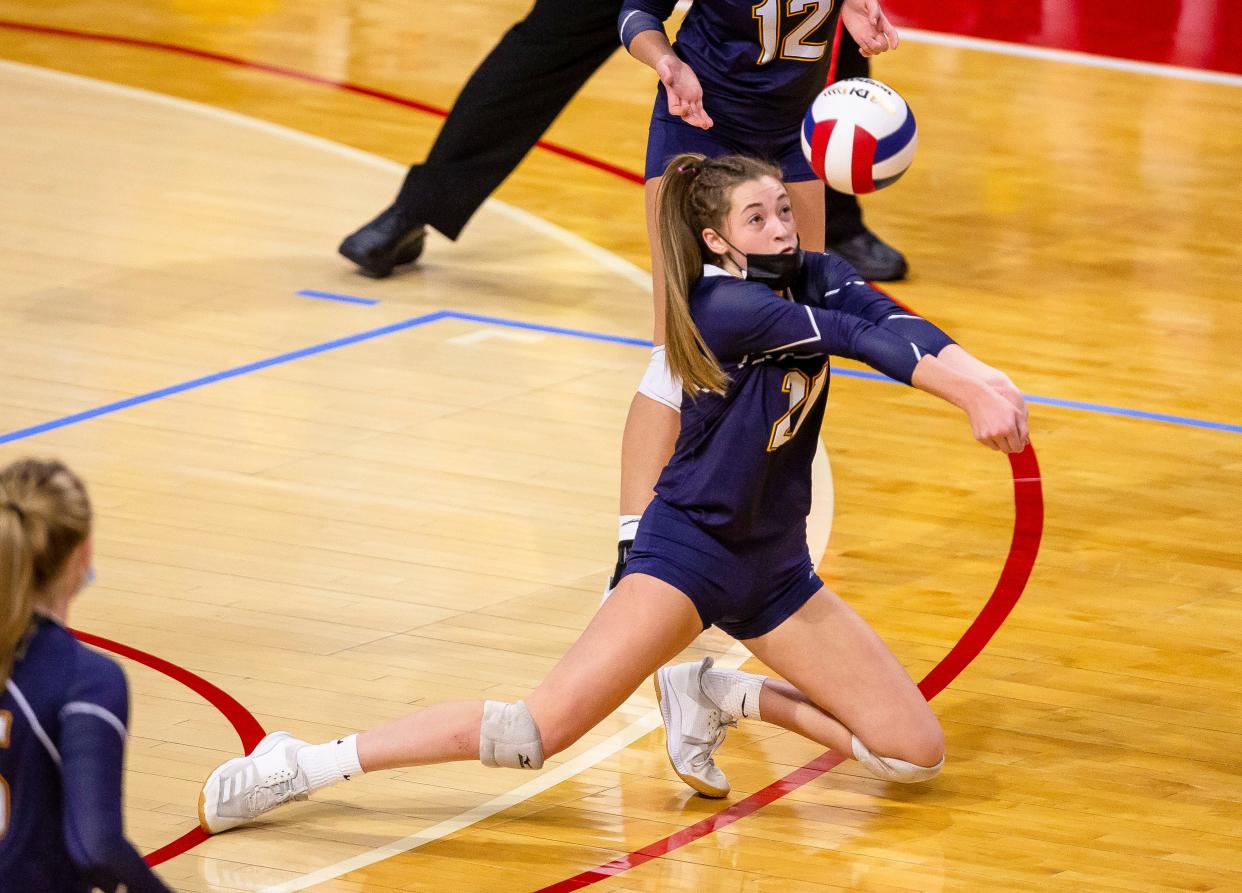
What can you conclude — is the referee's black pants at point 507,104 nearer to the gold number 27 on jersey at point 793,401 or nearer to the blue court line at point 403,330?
the blue court line at point 403,330

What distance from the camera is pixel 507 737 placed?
3.40m

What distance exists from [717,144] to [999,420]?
173cm

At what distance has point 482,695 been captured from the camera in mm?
4070

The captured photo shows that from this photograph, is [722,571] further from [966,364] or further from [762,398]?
[966,364]

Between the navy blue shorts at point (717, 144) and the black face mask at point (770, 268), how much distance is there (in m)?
1.09

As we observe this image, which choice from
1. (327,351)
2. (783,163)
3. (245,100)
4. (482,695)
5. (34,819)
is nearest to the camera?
(34,819)

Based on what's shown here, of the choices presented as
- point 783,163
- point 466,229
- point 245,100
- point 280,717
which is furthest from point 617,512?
point 245,100

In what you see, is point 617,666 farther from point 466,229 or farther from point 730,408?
point 466,229

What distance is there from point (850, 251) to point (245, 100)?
3.48 meters

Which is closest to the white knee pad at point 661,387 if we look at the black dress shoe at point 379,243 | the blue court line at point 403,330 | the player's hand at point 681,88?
the player's hand at point 681,88

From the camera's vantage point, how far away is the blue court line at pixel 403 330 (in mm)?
5586

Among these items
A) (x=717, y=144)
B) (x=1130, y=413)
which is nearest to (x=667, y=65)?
(x=717, y=144)

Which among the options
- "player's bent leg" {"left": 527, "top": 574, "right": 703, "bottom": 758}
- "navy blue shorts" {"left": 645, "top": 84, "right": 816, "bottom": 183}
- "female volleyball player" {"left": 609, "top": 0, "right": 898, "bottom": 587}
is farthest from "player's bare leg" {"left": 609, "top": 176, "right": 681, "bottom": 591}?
"player's bent leg" {"left": 527, "top": 574, "right": 703, "bottom": 758}

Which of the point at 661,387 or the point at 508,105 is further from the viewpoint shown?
the point at 508,105
